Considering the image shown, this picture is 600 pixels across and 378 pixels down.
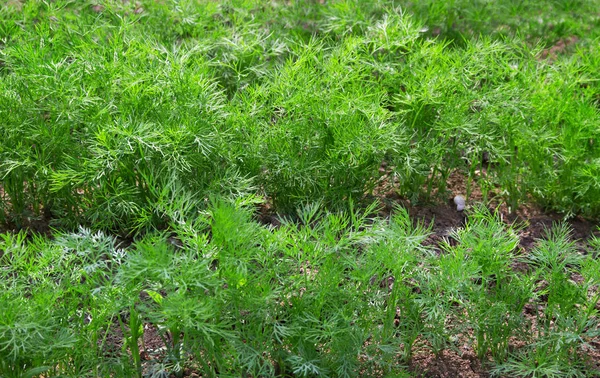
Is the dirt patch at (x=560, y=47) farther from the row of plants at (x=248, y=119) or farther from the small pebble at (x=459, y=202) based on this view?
the small pebble at (x=459, y=202)

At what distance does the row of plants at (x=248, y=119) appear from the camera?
3.58m

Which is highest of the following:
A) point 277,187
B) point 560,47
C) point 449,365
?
point 277,187

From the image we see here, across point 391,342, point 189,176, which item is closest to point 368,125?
point 189,176

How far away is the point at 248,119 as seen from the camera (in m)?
3.82

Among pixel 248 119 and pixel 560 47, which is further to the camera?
pixel 560 47

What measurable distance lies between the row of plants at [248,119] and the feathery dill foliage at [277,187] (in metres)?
0.01

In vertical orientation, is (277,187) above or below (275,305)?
below

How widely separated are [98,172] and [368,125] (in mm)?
1141

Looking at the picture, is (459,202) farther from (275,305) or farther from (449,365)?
(275,305)

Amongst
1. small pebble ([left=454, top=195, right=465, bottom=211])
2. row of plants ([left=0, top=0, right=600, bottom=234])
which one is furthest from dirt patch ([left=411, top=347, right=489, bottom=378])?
small pebble ([left=454, top=195, right=465, bottom=211])

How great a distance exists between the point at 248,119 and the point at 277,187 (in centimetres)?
32

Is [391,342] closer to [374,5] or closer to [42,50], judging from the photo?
[42,50]

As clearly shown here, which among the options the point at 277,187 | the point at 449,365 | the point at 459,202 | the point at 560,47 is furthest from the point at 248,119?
the point at 560,47

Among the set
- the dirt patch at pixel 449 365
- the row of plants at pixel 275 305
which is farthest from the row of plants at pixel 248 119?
the dirt patch at pixel 449 365
